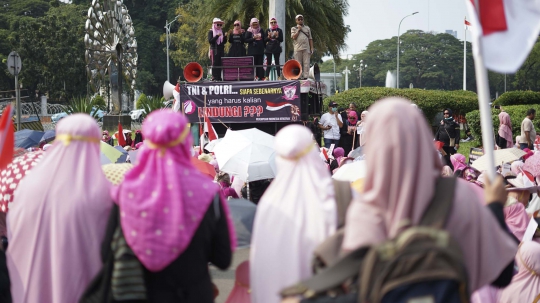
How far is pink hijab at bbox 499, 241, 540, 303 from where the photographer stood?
16.6 feet

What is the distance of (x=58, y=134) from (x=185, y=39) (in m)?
49.4

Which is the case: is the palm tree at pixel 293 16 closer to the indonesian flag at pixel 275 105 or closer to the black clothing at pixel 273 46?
the black clothing at pixel 273 46

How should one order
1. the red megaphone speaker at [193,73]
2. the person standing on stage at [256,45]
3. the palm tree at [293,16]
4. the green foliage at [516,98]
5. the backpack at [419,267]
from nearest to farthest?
the backpack at [419,267] < the red megaphone speaker at [193,73] < the person standing on stage at [256,45] < the palm tree at [293,16] < the green foliage at [516,98]

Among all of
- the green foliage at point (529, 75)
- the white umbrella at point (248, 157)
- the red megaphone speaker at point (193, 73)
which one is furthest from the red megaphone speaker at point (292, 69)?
the green foliage at point (529, 75)

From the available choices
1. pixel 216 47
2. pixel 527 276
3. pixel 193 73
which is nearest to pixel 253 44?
pixel 216 47

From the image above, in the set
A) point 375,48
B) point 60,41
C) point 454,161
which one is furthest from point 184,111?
point 375,48

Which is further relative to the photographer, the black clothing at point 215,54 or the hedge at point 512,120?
the hedge at point 512,120

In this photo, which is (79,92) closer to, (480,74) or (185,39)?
(185,39)

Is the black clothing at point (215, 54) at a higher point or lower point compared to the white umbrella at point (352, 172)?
higher

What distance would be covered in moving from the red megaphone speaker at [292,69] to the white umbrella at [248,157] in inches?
257

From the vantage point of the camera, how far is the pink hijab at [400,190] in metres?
2.38

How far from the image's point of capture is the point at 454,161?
9.45 meters

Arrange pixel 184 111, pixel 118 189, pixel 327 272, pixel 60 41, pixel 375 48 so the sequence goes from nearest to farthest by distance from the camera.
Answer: pixel 327 272 < pixel 118 189 < pixel 184 111 < pixel 60 41 < pixel 375 48

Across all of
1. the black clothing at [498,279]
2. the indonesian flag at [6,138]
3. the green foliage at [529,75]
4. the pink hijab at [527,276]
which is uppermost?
the green foliage at [529,75]
